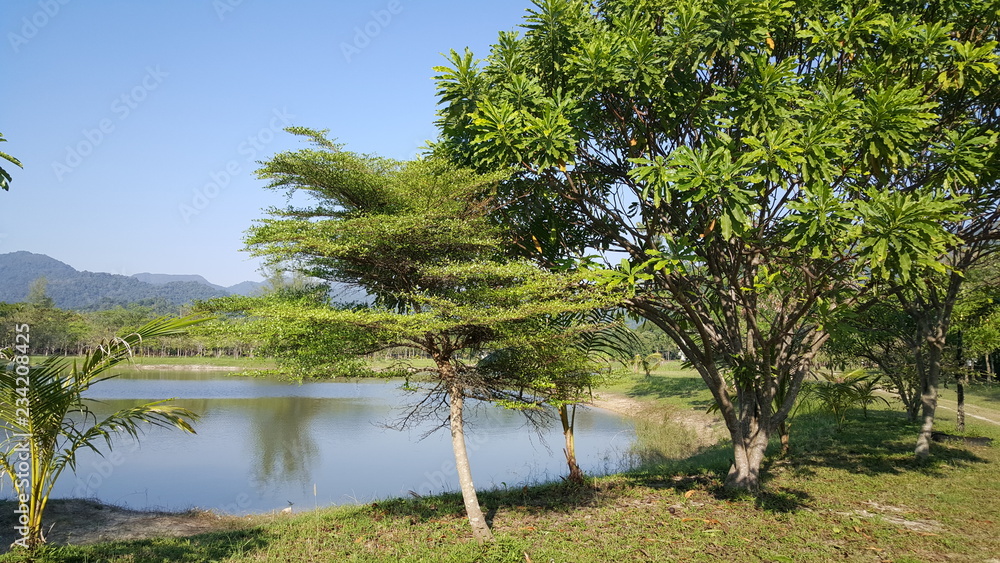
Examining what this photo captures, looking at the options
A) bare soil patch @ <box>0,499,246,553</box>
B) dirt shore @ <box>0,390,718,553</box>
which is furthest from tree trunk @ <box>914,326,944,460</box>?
bare soil patch @ <box>0,499,246,553</box>

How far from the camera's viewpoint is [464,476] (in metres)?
7.14

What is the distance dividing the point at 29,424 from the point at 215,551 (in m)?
2.41

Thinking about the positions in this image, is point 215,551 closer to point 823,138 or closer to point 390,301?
point 390,301

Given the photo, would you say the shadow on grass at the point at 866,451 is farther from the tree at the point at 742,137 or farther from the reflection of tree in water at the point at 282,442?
the reflection of tree in water at the point at 282,442

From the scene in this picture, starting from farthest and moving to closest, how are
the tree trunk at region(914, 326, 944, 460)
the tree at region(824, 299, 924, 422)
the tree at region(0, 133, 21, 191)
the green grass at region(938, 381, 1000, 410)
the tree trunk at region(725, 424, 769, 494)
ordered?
the green grass at region(938, 381, 1000, 410) → the tree at region(824, 299, 924, 422) → the tree trunk at region(914, 326, 944, 460) → the tree trunk at region(725, 424, 769, 494) → the tree at region(0, 133, 21, 191)

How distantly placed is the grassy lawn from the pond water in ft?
4.90

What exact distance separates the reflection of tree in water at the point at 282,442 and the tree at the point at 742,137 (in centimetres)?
1017

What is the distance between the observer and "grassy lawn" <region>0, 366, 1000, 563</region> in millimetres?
6672

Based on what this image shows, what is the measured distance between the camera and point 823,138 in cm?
611

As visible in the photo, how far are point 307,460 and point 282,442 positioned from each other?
256cm

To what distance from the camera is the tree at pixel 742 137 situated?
20.1 feet

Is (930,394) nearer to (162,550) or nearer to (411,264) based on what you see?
(411,264)
